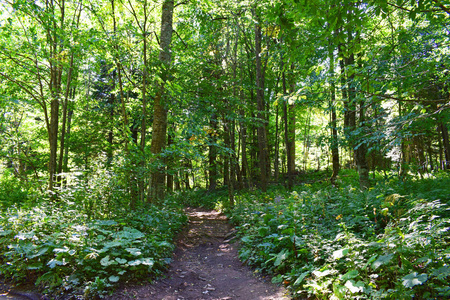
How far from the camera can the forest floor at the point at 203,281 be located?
3.67 meters

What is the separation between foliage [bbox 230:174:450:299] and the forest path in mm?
315

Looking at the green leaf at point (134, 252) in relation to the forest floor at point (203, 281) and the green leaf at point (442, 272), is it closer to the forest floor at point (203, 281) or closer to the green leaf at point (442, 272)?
the forest floor at point (203, 281)

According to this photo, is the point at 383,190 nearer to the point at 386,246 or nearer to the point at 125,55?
the point at 386,246

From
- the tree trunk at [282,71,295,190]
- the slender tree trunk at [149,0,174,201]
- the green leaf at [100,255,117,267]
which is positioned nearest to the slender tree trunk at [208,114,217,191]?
the slender tree trunk at [149,0,174,201]

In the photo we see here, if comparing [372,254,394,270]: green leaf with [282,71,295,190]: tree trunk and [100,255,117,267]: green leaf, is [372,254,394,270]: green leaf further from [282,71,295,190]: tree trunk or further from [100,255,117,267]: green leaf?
[282,71,295,190]: tree trunk

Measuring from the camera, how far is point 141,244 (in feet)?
15.2

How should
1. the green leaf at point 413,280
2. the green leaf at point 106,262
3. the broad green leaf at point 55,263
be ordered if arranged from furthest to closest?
the green leaf at point 106,262 → the broad green leaf at point 55,263 → the green leaf at point 413,280

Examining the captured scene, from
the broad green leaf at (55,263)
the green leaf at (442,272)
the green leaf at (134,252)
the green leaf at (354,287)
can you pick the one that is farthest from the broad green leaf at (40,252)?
the green leaf at (442,272)

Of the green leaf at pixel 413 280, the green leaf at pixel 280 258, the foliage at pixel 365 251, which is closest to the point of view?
the green leaf at pixel 413 280

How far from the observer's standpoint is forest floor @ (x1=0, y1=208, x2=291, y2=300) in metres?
3.67

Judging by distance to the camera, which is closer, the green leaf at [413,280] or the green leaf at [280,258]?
the green leaf at [413,280]

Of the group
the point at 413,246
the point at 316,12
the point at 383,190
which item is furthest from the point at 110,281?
the point at 383,190

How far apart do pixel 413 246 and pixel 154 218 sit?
5.21 metres

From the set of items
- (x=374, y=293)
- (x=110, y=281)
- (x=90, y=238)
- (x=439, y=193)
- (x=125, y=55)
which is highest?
(x=125, y=55)
